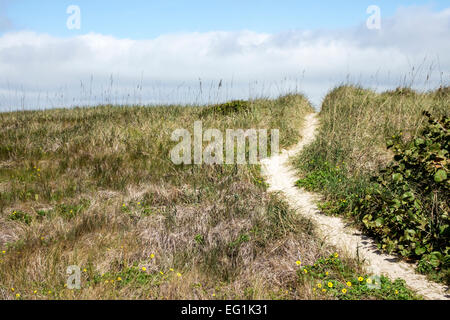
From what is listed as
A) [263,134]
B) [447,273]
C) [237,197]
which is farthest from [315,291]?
[263,134]

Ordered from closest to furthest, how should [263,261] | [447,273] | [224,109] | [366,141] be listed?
[447,273], [263,261], [366,141], [224,109]

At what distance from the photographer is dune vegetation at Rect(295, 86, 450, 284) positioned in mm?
4512

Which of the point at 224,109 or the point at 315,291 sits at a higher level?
the point at 224,109

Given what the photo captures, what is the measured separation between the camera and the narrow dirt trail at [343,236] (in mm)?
4020

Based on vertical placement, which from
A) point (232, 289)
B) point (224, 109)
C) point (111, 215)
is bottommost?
point (232, 289)

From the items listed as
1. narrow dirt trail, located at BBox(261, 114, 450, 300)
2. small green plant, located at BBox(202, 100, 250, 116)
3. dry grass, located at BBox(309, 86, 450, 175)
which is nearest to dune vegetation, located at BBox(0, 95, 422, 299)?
narrow dirt trail, located at BBox(261, 114, 450, 300)

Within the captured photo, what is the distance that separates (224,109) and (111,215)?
713cm

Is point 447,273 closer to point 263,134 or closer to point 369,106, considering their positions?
point 263,134

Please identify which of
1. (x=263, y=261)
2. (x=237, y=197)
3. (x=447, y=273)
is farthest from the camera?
(x=237, y=197)

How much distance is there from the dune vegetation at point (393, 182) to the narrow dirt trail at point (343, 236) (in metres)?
0.15

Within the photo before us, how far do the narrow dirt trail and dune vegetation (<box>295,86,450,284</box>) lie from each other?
145 millimetres

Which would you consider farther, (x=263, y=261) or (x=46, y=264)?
(x=263, y=261)

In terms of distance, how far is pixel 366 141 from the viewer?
26.3ft

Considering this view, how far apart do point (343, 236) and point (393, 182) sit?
1.39 meters
